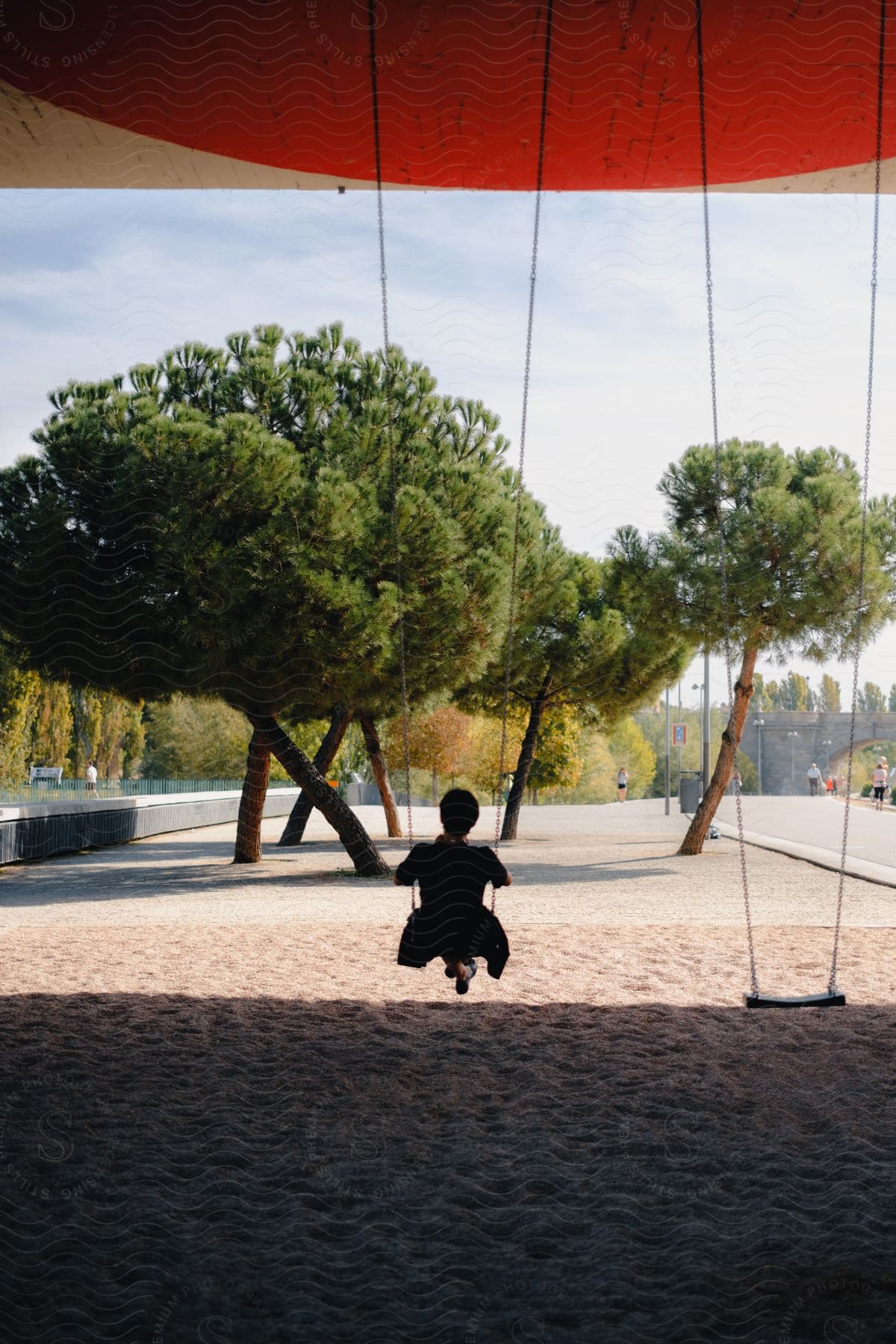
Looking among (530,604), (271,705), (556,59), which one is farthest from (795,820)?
(556,59)

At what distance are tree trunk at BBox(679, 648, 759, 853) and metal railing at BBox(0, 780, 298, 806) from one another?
8.02 meters

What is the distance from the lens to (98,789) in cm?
2238

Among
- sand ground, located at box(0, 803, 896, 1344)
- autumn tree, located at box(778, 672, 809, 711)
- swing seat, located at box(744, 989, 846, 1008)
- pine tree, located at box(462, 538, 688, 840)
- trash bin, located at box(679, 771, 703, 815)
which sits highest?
autumn tree, located at box(778, 672, 809, 711)

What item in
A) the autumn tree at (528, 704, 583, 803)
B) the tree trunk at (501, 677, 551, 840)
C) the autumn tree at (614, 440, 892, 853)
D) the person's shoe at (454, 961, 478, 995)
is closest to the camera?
the person's shoe at (454, 961, 478, 995)

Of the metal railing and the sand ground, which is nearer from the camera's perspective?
the sand ground

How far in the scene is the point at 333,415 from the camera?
1530cm

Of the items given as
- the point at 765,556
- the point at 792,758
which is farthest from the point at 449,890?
the point at 792,758

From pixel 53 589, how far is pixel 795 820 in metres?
21.5

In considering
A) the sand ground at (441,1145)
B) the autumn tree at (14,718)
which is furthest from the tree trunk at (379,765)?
the sand ground at (441,1145)

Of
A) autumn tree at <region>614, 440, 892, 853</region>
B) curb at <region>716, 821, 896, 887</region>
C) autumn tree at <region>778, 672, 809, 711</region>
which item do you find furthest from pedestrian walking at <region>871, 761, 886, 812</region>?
autumn tree at <region>778, 672, 809, 711</region>

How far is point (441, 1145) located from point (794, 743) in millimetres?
69753

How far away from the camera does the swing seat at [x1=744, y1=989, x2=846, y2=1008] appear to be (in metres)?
5.48

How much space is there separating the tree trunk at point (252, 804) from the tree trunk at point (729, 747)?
261 inches

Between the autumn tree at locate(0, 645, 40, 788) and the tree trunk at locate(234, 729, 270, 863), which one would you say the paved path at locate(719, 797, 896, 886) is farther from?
the autumn tree at locate(0, 645, 40, 788)
